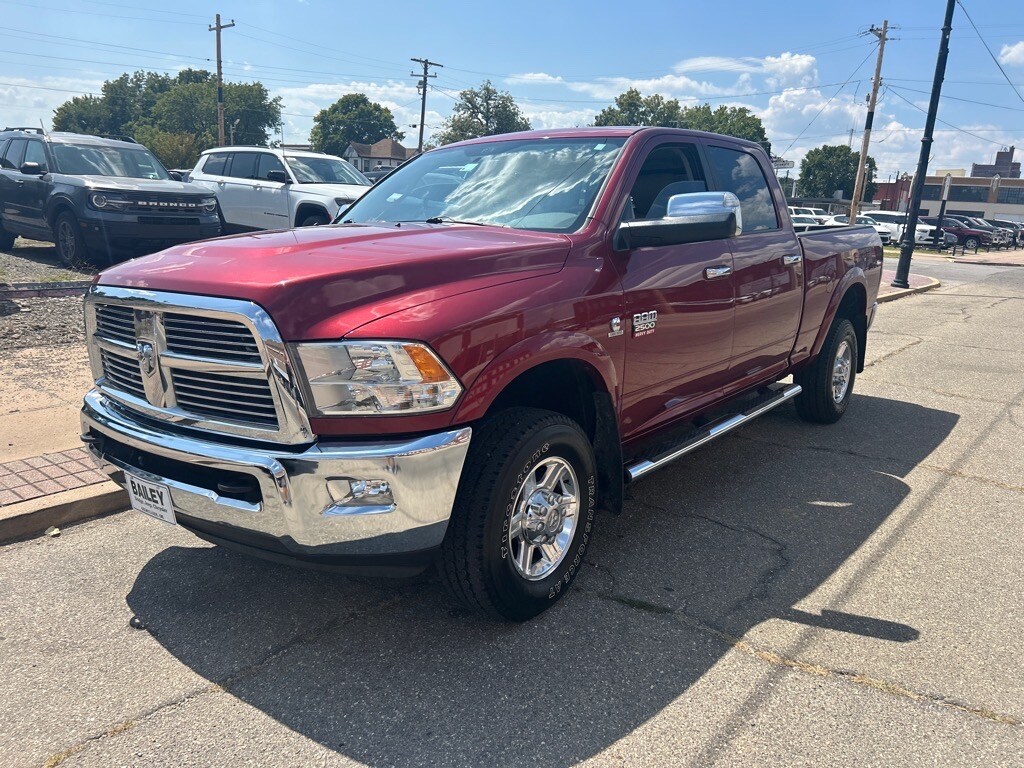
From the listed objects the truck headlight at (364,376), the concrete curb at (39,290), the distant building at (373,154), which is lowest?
the concrete curb at (39,290)

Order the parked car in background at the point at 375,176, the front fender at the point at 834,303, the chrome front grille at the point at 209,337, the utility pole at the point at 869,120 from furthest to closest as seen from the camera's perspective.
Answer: the utility pole at the point at 869,120, the parked car in background at the point at 375,176, the front fender at the point at 834,303, the chrome front grille at the point at 209,337

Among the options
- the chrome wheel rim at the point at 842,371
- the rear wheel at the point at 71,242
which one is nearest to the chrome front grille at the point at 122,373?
the chrome wheel rim at the point at 842,371

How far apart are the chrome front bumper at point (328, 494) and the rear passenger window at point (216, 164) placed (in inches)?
494

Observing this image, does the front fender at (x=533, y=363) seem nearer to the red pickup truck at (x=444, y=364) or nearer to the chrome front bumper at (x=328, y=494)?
the red pickup truck at (x=444, y=364)

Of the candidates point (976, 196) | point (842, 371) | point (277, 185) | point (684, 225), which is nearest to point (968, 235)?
point (277, 185)

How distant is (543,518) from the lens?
316cm

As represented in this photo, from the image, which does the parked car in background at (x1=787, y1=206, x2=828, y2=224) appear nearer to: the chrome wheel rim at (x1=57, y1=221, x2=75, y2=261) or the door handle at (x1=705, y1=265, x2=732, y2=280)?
the chrome wheel rim at (x1=57, y1=221, x2=75, y2=261)

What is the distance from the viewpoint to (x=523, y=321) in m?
2.95

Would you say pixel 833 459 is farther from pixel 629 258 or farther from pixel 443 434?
pixel 443 434

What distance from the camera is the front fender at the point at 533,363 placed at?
275 centimetres

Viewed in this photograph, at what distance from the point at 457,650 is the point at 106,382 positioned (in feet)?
6.05

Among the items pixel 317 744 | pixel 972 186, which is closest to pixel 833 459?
pixel 317 744

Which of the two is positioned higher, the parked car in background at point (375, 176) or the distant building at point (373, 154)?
the distant building at point (373, 154)

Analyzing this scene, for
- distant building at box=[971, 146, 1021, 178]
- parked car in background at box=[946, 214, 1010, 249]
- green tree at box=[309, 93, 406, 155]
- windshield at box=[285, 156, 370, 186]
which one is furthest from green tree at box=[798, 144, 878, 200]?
windshield at box=[285, 156, 370, 186]
